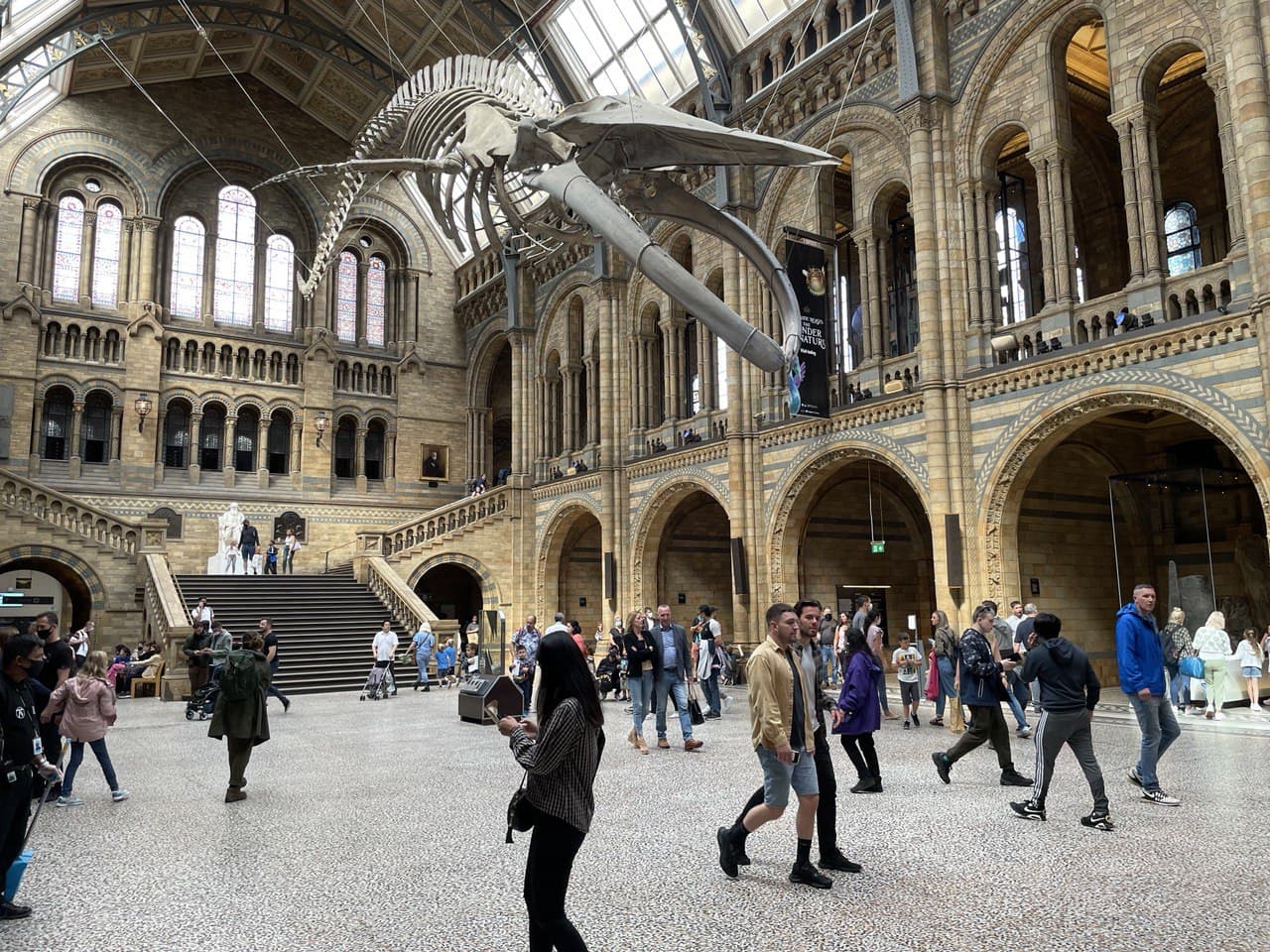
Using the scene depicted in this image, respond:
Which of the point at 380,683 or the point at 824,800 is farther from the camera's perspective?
the point at 380,683

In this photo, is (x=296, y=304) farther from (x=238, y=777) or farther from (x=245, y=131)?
(x=238, y=777)

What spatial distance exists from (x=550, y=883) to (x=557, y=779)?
1.22ft

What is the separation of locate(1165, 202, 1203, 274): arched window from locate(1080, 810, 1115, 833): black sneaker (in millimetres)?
16961

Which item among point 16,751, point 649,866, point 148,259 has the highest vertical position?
point 148,259

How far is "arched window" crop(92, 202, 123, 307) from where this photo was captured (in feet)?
95.6

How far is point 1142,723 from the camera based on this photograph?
23.1ft

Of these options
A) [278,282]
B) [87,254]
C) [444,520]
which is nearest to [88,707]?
[444,520]

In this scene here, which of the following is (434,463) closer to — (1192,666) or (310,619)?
(310,619)

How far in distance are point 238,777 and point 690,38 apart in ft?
59.7

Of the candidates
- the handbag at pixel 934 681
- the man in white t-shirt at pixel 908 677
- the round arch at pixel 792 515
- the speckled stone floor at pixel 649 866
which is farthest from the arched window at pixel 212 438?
the handbag at pixel 934 681

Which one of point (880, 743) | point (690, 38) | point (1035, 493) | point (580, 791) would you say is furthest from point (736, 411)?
point (580, 791)

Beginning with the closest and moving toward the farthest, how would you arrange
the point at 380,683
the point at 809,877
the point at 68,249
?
1. the point at 809,877
2. the point at 380,683
3. the point at 68,249

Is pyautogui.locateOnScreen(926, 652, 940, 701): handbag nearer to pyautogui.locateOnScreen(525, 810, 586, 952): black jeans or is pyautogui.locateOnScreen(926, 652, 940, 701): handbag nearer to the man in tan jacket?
the man in tan jacket

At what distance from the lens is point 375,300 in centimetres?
3359
